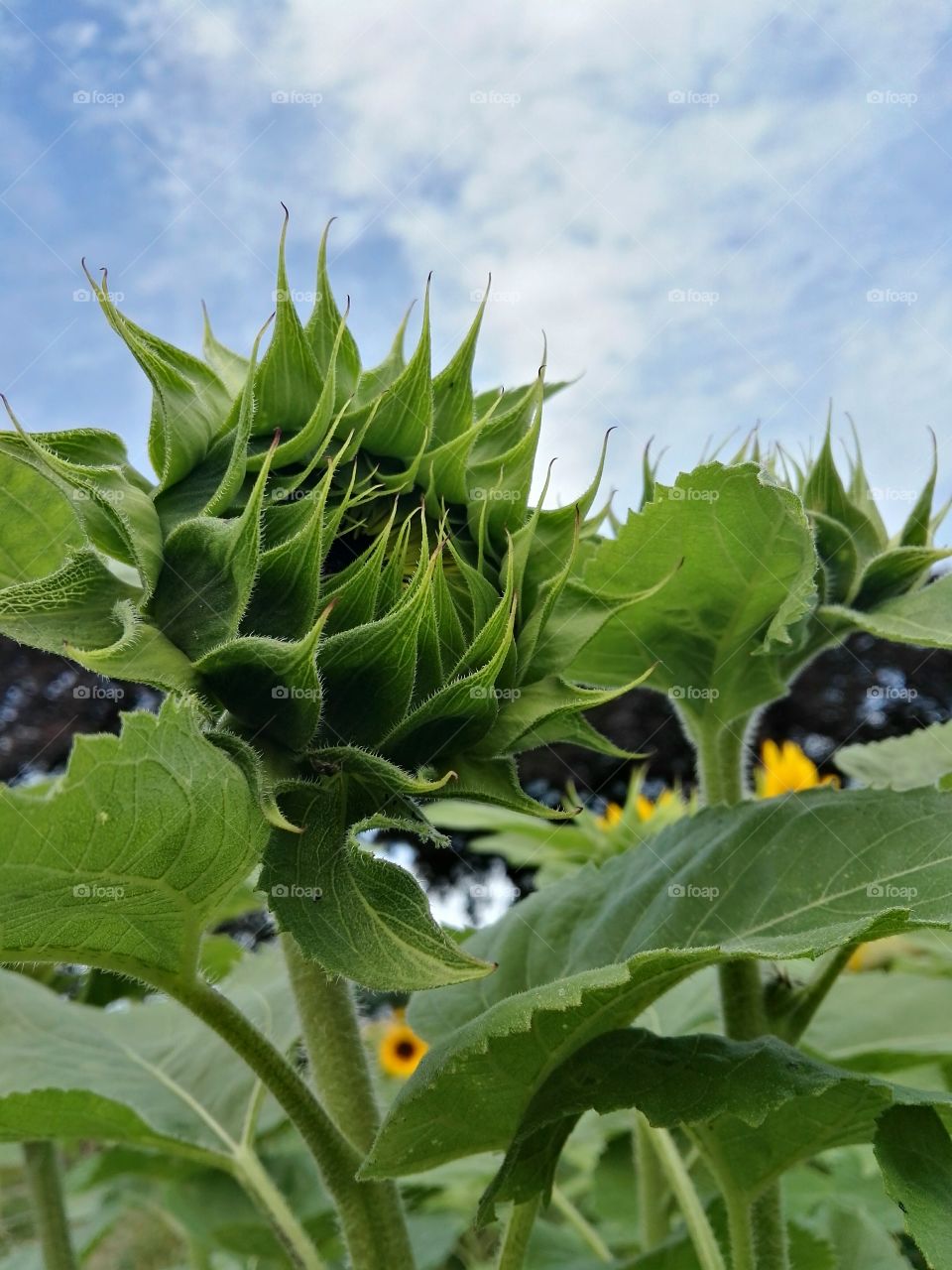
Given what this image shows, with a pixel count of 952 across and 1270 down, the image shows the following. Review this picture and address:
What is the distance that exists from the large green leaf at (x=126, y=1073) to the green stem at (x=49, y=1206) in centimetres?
21

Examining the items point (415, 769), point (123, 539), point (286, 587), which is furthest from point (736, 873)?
point (123, 539)

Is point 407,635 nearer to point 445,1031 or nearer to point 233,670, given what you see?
point 233,670

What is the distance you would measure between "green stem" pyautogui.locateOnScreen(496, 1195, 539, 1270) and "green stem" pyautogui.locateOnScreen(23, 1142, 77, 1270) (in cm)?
A: 75

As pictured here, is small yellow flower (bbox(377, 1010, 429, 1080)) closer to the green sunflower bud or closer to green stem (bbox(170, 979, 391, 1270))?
green stem (bbox(170, 979, 391, 1270))

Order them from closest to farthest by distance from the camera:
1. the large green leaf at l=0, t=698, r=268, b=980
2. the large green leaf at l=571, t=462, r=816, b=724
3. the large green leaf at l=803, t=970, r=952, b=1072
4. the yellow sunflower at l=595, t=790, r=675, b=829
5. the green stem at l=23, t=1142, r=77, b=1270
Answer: the large green leaf at l=0, t=698, r=268, b=980 < the large green leaf at l=571, t=462, r=816, b=724 < the large green leaf at l=803, t=970, r=952, b=1072 < the green stem at l=23, t=1142, r=77, b=1270 < the yellow sunflower at l=595, t=790, r=675, b=829

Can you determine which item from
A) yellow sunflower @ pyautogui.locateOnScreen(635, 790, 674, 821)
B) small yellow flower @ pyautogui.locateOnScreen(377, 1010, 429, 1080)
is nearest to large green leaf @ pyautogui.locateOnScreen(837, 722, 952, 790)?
yellow sunflower @ pyautogui.locateOnScreen(635, 790, 674, 821)

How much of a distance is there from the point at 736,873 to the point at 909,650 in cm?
1121

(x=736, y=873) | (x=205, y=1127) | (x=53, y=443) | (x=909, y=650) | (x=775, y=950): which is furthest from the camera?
(x=909, y=650)

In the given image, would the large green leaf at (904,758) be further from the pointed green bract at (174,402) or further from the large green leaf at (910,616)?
the pointed green bract at (174,402)

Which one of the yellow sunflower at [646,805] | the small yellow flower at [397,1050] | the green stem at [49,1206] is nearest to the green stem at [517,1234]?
the green stem at [49,1206]

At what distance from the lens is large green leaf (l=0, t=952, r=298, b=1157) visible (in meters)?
1.09

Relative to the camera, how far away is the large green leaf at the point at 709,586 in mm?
1040

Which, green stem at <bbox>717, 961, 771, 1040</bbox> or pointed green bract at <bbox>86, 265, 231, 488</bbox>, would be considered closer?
pointed green bract at <bbox>86, 265, 231, 488</bbox>

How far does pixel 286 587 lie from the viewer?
85cm
